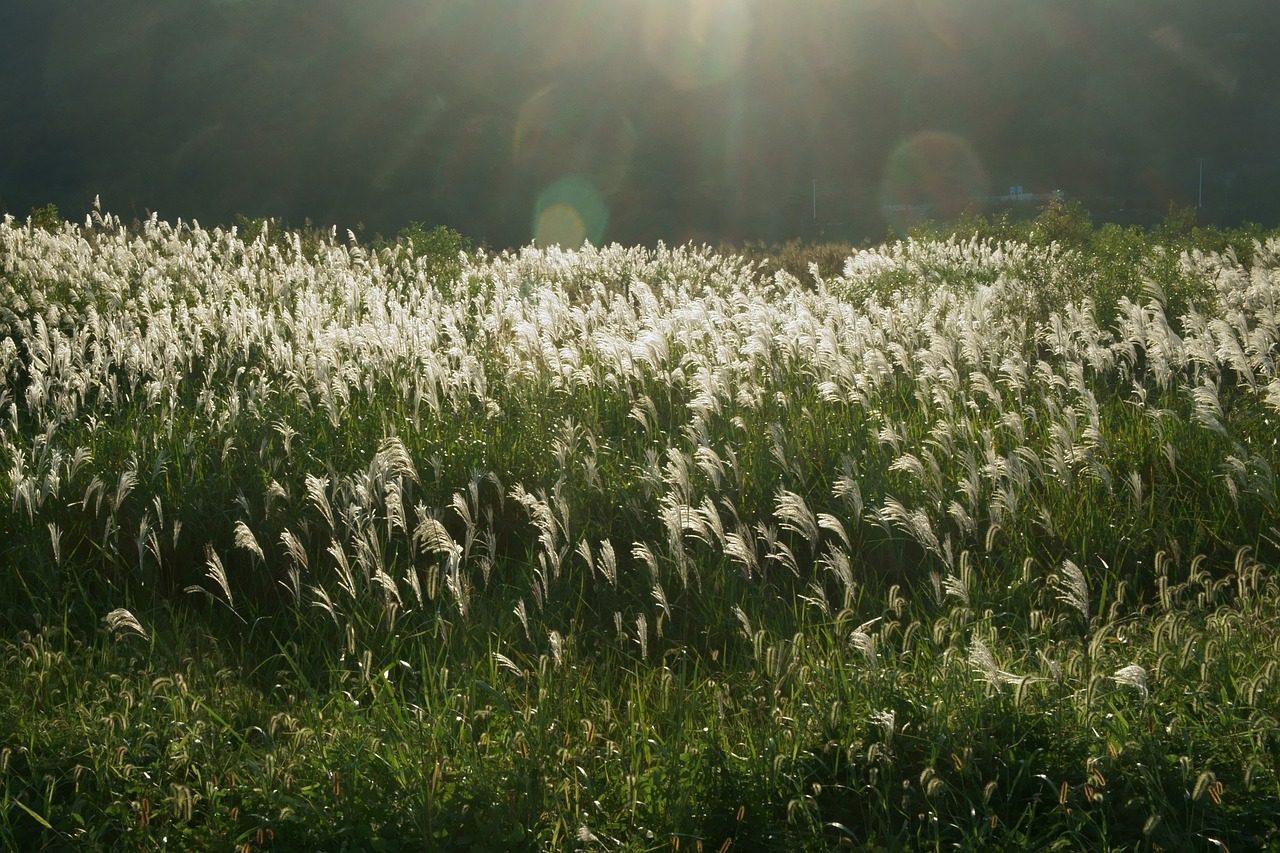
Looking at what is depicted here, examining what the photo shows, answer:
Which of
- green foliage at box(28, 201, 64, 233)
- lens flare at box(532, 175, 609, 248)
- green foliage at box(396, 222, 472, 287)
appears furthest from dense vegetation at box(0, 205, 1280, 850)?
lens flare at box(532, 175, 609, 248)

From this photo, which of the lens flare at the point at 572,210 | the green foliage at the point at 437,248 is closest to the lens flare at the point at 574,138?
the lens flare at the point at 572,210

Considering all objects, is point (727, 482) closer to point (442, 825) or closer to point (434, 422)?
point (434, 422)

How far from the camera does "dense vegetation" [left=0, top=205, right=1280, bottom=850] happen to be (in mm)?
2787

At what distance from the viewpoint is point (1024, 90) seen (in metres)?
76.2

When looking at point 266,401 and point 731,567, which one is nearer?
point 731,567

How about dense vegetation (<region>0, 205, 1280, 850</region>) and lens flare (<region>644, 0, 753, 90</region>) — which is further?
lens flare (<region>644, 0, 753, 90</region>)

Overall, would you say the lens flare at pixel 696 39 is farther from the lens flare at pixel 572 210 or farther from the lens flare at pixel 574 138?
the lens flare at pixel 572 210

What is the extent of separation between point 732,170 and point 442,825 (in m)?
61.9

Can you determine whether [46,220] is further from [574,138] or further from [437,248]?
[574,138]

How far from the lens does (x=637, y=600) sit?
4.30 metres

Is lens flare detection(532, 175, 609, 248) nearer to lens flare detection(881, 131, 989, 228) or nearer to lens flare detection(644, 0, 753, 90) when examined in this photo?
lens flare detection(644, 0, 753, 90)

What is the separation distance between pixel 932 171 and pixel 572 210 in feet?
108

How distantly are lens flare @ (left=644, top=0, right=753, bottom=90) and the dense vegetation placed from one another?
61197 millimetres

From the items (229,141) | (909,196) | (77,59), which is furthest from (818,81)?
(77,59)
